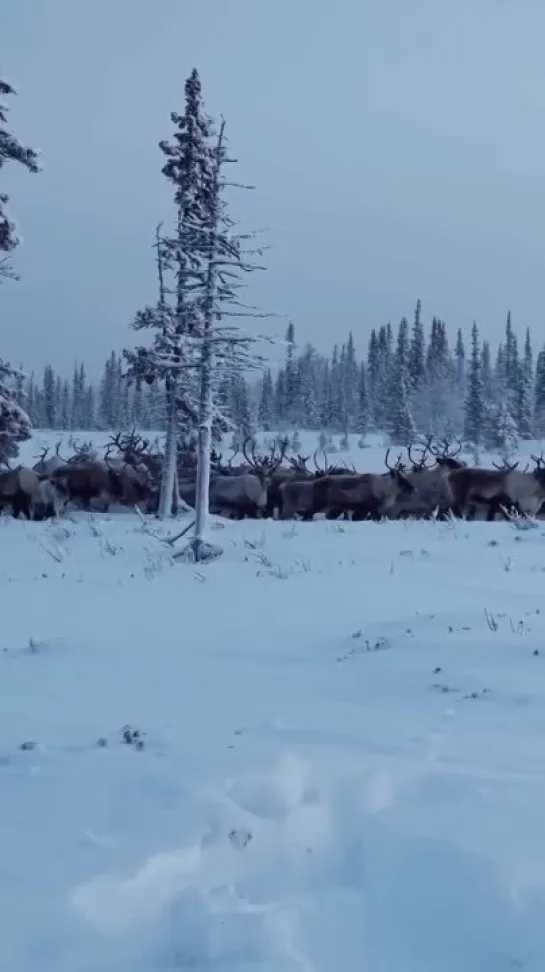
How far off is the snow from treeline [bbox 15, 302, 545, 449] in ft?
157

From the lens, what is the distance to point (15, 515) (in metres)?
25.0

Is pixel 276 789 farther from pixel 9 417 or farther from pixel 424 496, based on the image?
pixel 424 496

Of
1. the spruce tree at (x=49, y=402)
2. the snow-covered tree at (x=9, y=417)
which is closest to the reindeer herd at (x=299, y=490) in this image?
the snow-covered tree at (x=9, y=417)

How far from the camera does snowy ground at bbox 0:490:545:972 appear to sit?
306 cm

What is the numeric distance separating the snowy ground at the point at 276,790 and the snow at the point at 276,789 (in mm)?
11

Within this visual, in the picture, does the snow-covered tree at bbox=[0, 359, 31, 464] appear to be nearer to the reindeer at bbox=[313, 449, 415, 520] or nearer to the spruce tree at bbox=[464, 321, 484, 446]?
the reindeer at bbox=[313, 449, 415, 520]

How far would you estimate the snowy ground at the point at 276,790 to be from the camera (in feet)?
10.0

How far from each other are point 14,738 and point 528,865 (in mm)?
2865

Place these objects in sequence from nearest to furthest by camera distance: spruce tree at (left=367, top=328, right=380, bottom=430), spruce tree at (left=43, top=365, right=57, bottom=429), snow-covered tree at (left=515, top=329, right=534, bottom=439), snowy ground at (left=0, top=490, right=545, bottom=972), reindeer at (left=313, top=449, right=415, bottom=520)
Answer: snowy ground at (left=0, top=490, right=545, bottom=972)
reindeer at (left=313, top=449, right=415, bottom=520)
snow-covered tree at (left=515, top=329, right=534, bottom=439)
spruce tree at (left=367, top=328, right=380, bottom=430)
spruce tree at (left=43, top=365, right=57, bottom=429)

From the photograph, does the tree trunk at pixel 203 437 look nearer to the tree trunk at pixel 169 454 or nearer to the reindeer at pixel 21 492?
the tree trunk at pixel 169 454

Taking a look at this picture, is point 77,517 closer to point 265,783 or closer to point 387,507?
point 387,507

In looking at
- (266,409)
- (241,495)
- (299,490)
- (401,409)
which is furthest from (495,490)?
(266,409)

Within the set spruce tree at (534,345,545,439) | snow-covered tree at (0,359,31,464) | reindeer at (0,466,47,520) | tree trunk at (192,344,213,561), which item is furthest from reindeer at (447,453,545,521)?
spruce tree at (534,345,545,439)

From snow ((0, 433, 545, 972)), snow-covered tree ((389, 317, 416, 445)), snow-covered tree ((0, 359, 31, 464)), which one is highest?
snow-covered tree ((389, 317, 416, 445))
